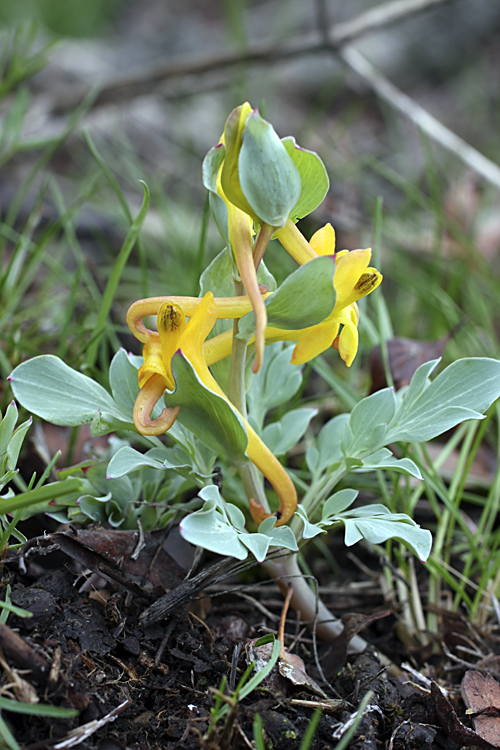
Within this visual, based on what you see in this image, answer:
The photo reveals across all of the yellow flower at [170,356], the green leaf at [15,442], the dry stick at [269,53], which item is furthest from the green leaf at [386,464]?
the dry stick at [269,53]

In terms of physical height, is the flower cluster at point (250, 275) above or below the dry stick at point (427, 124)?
below

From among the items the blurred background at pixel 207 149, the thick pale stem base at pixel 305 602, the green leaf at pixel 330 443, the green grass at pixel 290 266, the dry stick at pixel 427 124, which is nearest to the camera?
the thick pale stem base at pixel 305 602

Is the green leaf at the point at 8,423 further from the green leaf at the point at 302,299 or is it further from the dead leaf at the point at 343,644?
the dead leaf at the point at 343,644

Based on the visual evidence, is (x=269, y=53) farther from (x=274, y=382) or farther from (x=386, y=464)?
(x=386, y=464)

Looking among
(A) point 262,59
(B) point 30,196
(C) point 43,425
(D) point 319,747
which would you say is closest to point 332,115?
(A) point 262,59

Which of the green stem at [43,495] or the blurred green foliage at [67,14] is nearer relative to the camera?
the green stem at [43,495]

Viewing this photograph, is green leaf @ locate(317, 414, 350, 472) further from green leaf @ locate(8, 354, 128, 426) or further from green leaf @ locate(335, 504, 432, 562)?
green leaf @ locate(8, 354, 128, 426)

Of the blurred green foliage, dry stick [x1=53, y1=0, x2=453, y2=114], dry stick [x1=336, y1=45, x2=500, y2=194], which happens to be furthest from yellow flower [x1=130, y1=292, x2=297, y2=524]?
the blurred green foliage

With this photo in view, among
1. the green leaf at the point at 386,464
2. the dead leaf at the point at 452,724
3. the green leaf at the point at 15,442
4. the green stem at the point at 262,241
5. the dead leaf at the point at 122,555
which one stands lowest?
the dead leaf at the point at 452,724

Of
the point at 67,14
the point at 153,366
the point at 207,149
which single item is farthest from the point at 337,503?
the point at 67,14
